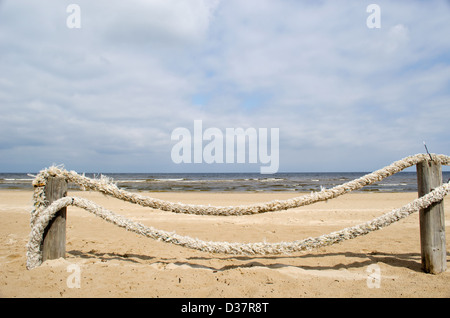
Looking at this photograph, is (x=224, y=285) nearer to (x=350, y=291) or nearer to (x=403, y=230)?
(x=350, y=291)

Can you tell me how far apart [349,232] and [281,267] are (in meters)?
0.84

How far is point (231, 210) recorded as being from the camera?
2.89m

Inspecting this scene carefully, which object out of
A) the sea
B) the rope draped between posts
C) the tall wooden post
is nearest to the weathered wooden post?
the rope draped between posts

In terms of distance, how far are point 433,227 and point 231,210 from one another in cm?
211

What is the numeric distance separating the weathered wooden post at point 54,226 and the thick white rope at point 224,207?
6cm

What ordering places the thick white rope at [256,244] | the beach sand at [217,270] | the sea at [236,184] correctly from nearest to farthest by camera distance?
the beach sand at [217,270], the thick white rope at [256,244], the sea at [236,184]

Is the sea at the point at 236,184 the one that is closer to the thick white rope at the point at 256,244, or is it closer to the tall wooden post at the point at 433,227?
the thick white rope at the point at 256,244

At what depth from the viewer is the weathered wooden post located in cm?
306

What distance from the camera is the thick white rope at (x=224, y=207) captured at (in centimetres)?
290

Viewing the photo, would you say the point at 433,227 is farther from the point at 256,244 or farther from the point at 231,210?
the point at 231,210

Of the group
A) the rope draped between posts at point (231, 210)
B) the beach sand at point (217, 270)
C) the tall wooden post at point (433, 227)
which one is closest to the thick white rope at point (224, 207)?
the rope draped between posts at point (231, 210)

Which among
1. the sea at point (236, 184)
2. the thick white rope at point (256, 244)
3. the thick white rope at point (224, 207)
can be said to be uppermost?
the thick white rope at point (224, 207)
